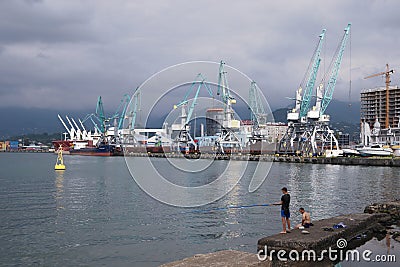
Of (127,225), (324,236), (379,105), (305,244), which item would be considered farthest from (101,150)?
(305,244)

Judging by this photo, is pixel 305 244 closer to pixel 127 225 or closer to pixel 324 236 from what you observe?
pixel 324 236

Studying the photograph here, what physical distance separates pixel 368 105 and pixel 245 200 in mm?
169985

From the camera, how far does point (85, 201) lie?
1324 inches

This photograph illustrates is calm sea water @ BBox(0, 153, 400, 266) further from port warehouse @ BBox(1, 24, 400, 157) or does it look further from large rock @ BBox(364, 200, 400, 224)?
port warehouse @ BBox(1, 24, 400, 157)

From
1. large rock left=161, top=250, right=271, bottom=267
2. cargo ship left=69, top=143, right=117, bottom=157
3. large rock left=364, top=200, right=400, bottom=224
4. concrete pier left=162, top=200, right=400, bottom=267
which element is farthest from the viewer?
cargo ship left=69, top=143, right=117, bottom=157

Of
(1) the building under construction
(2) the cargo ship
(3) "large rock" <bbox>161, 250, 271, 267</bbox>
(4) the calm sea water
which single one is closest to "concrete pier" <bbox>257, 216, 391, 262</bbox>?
(3) "large rock" <bbox>161, 250, 271, 267</bbox>

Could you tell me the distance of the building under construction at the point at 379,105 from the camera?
180500mm

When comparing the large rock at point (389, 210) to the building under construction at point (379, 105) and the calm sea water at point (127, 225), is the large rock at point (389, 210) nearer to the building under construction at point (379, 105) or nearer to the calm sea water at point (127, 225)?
the calm sea water at point (127, 225)

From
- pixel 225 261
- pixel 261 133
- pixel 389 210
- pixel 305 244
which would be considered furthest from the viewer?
pixel 261 133

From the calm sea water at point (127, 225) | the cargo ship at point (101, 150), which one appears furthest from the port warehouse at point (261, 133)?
the calm sea water at point (127, 225)

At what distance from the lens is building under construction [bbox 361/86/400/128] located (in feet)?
592

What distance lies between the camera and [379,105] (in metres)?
182

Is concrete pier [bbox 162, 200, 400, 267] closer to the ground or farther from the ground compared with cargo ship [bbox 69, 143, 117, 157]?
closer to the ground

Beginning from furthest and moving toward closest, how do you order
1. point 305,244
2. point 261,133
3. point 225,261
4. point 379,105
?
point 379,105, point 261,133, point 225,261, point 305,244
